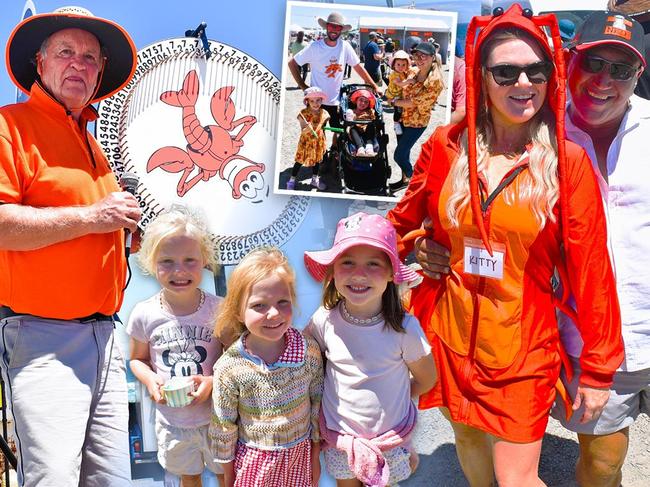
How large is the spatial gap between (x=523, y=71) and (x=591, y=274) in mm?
624

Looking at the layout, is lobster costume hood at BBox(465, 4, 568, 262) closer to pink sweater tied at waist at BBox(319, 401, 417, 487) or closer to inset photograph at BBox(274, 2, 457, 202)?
pink sweater tied at waist at BBox(319, 401, 417, 487)

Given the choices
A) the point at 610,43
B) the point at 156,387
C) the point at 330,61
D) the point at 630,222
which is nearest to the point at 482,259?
the point at 630,222

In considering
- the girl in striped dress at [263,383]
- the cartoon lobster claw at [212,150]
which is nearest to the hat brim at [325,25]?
the cartoon lobster claw at [212,150]

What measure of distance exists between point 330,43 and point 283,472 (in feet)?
5.95

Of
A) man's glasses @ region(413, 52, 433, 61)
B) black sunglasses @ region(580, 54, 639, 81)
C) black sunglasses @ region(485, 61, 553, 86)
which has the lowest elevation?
black sunglasses @ region(485, 61, 553, 86)

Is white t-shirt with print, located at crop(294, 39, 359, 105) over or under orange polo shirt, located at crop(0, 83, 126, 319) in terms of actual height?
over

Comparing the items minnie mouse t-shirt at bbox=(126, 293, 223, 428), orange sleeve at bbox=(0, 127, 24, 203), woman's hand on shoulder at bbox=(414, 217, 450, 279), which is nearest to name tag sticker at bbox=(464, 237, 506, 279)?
woman's hand on shoulder at bbox=(414, 217, 450, 279)

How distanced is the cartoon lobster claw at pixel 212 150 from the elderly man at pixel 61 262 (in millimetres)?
679

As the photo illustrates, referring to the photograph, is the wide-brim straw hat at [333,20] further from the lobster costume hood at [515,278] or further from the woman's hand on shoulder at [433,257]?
the woman's hand on shoulder at [433,257]

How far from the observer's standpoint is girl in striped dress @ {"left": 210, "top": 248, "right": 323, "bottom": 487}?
6.24 ft

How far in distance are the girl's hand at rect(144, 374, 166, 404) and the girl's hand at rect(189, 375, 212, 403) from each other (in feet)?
0.38

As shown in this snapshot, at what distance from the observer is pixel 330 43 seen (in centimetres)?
279

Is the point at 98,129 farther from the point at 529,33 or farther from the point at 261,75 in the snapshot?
the point at 529,33

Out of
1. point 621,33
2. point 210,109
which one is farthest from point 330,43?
point 621,33
